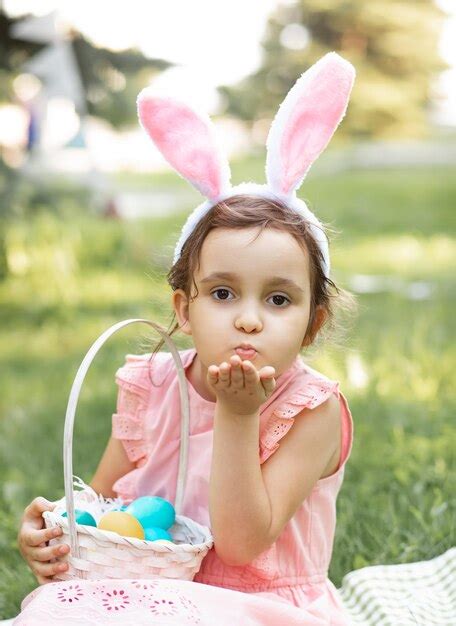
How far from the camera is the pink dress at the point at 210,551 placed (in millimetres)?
1562

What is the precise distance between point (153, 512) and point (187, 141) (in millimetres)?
636

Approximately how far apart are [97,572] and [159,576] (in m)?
0.10

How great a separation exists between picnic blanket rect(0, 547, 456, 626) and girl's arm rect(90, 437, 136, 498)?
32 centimetres

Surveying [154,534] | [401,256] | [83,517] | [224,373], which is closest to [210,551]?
[154,534]

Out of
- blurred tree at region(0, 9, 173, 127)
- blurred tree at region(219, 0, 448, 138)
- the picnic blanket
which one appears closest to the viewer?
the picnic blanket

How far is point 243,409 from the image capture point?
1.58 metres

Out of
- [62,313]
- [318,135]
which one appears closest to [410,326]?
[62,313]

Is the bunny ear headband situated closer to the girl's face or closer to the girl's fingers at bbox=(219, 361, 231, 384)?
the girl's face

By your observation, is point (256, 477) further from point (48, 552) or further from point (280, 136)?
point (280, 136)

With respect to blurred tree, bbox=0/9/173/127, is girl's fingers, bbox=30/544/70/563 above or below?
below

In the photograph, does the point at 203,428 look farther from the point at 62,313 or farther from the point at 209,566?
the point at 62,313

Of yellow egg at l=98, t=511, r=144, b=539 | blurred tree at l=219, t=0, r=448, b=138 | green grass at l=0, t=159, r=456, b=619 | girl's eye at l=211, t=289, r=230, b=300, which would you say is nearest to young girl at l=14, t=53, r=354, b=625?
girl's eye at l=211, t=289, r=230, b=300

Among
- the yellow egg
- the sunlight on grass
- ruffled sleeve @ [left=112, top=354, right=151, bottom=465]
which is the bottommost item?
the sunlight on grass

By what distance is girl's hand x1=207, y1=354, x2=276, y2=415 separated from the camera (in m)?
1.51
